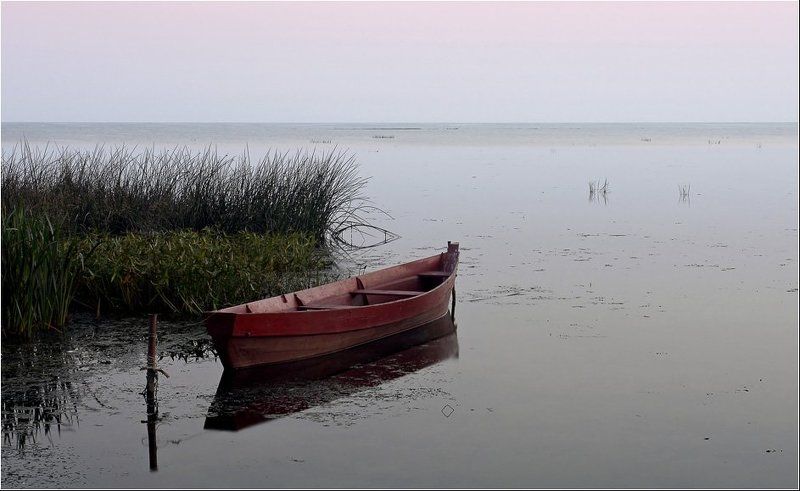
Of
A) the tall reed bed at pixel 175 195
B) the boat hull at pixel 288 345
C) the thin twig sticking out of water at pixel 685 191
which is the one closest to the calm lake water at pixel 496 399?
the boat hull at pixel 288 345

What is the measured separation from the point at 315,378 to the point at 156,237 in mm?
3949

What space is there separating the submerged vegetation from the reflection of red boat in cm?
171

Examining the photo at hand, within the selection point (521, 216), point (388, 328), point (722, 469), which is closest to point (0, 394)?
point (388, 328)

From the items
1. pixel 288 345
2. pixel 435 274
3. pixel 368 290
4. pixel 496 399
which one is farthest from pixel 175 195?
pixel 496 399

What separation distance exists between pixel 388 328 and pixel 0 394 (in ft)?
11.6

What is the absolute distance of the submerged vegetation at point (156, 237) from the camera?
27.6 ft

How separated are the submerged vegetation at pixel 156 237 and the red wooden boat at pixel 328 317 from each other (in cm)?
97

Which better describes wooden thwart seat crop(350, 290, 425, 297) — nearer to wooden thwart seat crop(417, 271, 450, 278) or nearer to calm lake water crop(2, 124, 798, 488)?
calm lake water crop(2, 124, 798, 488)

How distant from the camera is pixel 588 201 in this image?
2406 centimetres

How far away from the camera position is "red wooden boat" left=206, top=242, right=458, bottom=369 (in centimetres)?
765

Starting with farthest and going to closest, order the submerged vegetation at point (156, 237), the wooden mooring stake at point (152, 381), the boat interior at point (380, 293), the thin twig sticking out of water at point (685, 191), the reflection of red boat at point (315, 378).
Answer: the thin twig sticking out of water at point (685, 191) → the boat interior at point (380, 293) → the submerged vegetation at point (156, 237) → the reflection of red boat at point (315, 378) → the wooden mooring stake at point (152, 381)

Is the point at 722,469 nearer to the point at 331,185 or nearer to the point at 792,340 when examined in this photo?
the point at 792,340

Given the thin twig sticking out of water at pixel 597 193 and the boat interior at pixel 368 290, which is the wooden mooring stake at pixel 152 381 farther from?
the thin twig sticking out of water at pixel 597 193

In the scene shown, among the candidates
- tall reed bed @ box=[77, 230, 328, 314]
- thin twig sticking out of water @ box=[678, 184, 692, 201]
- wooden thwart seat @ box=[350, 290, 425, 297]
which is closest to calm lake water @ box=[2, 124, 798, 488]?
tall reed bed @ box=[77, 230, 328, 314]
